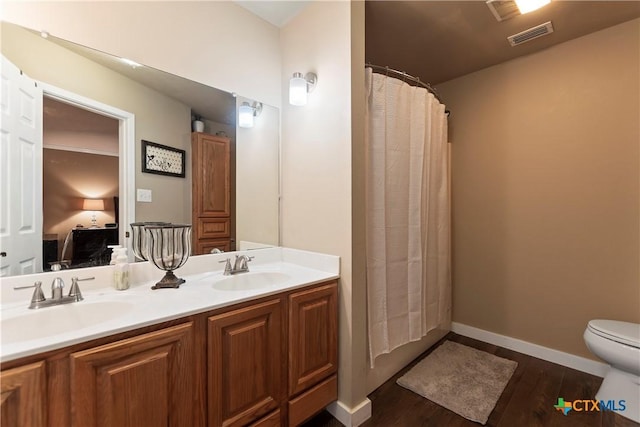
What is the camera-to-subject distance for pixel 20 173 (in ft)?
3.67

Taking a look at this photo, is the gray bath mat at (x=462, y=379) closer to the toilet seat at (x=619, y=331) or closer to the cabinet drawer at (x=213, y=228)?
Result: the toilet seat at (x=619, y=331)

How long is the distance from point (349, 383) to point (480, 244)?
180 centimetres

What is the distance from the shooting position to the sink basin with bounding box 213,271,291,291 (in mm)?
1569

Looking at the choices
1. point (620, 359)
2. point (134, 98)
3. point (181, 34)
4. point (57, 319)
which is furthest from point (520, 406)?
point (181, 34)

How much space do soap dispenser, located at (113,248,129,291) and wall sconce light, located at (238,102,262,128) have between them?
3.56 ft

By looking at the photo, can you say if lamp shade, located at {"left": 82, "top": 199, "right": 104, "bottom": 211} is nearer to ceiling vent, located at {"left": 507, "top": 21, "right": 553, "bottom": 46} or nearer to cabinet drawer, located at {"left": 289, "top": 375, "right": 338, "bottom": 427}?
cabinet drawer, located at {"left": 289, "top": 375, "right": 338, "bottom": 427}

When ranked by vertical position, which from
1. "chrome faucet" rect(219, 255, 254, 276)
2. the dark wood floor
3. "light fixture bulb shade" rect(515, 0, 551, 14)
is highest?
"light fixture bulb shade" rect(515, 0, 551, 14)

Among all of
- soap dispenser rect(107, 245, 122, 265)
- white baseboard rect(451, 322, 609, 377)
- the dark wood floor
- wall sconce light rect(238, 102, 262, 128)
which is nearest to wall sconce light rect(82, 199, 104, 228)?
soap dispenser rect(107, 245, 122, 265)

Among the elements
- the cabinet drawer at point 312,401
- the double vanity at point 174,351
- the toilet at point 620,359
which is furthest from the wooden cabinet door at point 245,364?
the toilet at point 620,359

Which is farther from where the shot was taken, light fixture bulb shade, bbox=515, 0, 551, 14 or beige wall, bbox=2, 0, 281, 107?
light fixture bulb shade, bbox=515, 0, 551, 14

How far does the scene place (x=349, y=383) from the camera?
1549mm

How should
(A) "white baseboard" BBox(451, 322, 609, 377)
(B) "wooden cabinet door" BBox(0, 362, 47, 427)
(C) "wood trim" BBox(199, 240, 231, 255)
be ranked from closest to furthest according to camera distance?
(B) "wooden cabinet door" BBox(0, 362, 47, 427), (C) "wood trim" BBox(199, 240, 231, 255), (A) "white baseboard" BBox(451, 322, 609, 377)

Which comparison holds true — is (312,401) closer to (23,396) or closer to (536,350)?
(23,396)

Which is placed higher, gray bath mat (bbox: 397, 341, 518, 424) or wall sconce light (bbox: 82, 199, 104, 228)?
wall sconce light (bbox: 82, 199, 104, 228)
